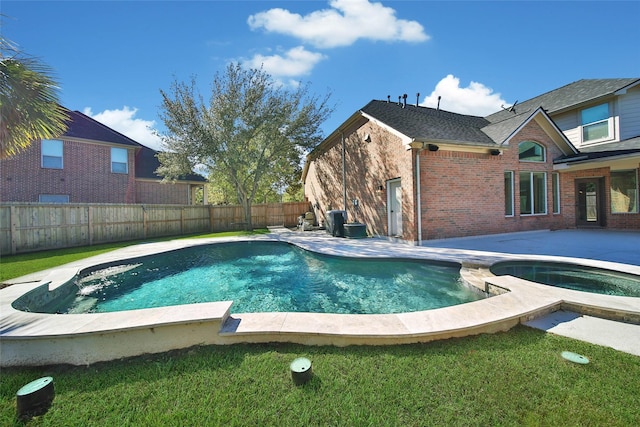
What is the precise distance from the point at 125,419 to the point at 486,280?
5.36 meters

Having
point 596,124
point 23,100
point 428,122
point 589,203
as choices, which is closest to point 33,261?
point 23,100

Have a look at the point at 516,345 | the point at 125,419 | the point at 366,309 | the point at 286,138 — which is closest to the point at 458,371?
the point at 516,345

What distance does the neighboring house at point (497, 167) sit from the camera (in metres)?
9.47

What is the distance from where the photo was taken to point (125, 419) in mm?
1979

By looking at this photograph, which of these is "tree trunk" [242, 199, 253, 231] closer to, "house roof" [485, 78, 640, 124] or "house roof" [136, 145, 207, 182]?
"house roof" [136, 145, 207, 182]

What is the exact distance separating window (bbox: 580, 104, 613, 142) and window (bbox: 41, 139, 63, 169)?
27710mm

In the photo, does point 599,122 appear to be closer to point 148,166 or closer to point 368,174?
point 368,174

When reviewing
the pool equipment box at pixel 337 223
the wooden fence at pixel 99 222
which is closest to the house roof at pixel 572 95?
the pool equipment box at pixel 337 223

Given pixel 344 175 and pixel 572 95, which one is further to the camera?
pixel 344 175

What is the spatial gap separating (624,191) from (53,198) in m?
28.0

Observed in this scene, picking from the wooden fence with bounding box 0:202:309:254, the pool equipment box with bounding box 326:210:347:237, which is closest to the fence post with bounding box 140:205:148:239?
the wooden fence with bounding box 0:202:309:254

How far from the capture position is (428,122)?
11.4m

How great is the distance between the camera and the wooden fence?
931cm

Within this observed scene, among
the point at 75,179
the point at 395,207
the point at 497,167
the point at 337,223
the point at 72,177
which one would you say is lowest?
the point at 337,223
